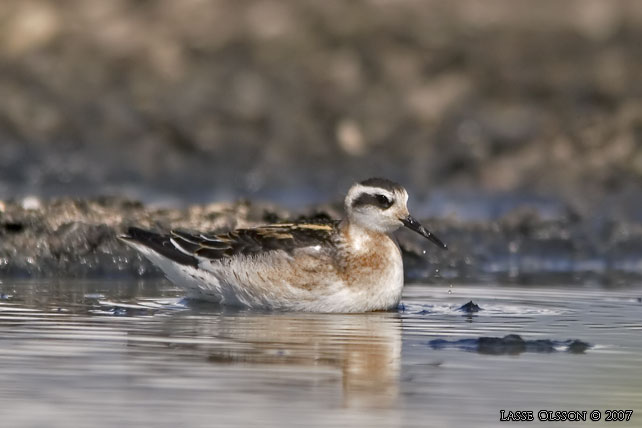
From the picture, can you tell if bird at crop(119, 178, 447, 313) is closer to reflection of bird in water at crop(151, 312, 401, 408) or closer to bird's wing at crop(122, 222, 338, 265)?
bird's wing at crop(122, 222, 338, 265)

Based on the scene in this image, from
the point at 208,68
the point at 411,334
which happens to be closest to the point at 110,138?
the point at 208,68

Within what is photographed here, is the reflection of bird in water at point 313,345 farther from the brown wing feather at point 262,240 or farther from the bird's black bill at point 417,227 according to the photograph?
the bird's black bill at point 417,227

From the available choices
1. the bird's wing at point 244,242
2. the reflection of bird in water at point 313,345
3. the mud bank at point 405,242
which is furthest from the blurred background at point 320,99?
the reflection of bird in water at point 313,345

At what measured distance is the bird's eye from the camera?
46.9 feet

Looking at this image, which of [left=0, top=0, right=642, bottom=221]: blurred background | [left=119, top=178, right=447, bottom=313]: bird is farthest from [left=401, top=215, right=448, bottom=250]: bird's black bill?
[left=0, top=0, right=642, bottom=221]: blurred background

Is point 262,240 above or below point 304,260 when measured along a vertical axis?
above

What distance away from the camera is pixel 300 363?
10.1 metres

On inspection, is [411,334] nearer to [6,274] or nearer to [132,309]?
[132,309]

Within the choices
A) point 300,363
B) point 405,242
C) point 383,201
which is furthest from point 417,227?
point 300,363

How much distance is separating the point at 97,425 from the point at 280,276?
5745 mm

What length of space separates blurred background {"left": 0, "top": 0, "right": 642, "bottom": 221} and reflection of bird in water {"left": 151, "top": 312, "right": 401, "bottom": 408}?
27.6ft

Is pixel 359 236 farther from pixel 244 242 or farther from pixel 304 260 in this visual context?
pixel 244 242

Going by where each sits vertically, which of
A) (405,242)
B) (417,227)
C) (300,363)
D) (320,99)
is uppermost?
(320,99)

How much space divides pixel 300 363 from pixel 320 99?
13355mm
